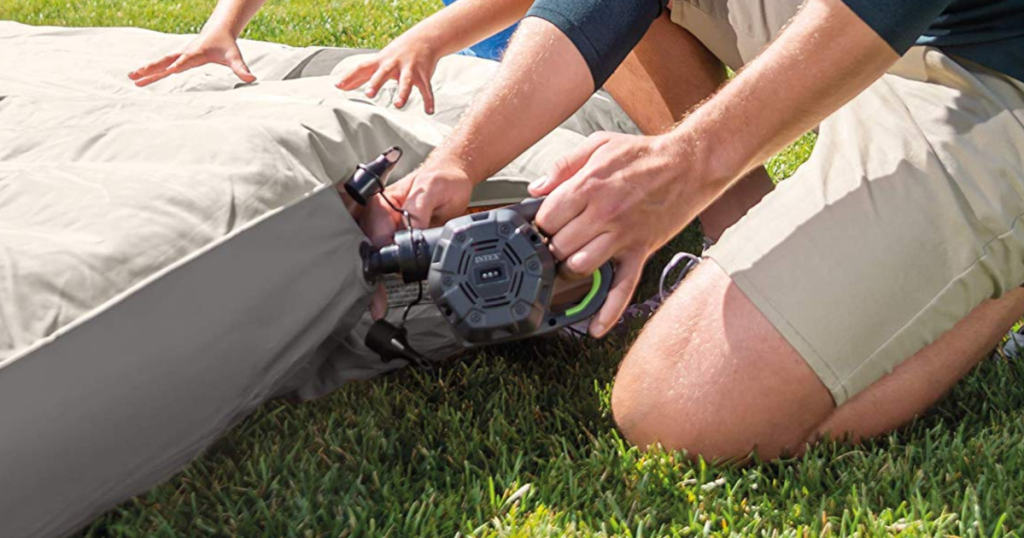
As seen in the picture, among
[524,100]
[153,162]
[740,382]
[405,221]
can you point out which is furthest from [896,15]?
[153,162]

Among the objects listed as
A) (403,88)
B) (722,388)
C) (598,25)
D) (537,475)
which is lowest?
(537,475)

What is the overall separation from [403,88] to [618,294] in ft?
2.58

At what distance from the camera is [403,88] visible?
7.19 feet

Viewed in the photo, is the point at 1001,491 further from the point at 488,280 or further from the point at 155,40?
the point at 155,40

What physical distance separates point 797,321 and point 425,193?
2.00 ft

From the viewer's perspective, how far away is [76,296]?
1.45 m

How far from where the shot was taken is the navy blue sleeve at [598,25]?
1.96 meters

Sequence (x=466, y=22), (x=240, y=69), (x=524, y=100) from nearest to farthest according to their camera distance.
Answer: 1. (x=524, y=100)
2. (x=466, y=22)
3. (x=240, y=69)

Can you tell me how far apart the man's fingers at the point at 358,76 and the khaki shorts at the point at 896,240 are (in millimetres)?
884

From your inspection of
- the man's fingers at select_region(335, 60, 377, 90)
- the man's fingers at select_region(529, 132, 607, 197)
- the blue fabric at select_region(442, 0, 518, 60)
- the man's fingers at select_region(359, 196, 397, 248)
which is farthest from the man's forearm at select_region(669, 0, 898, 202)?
the blue fabric at select_region(442, 0, 518, 60)

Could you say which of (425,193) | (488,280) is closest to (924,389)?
(488,280)

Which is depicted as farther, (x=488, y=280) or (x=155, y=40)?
(x=155, y=40)

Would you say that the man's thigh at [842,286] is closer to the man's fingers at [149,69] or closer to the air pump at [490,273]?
the air pump at [490,273]

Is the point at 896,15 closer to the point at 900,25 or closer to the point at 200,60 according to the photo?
the point at 900,25
